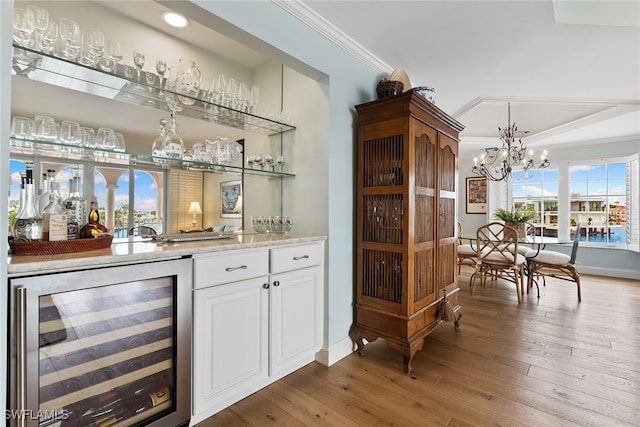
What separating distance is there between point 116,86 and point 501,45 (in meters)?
2.84

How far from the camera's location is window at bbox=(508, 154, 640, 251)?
5133 mm

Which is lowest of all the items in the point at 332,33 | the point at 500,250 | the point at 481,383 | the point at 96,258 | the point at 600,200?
the point at 481,383

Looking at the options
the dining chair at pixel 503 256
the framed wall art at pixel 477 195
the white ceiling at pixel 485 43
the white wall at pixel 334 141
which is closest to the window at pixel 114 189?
the white ceiling at pixel 485 43

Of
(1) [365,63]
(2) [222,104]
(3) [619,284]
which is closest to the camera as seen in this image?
(2) [222,104]

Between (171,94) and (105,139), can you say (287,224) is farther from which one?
(105,139)

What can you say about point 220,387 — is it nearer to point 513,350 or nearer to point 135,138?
point 135,138

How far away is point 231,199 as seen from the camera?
2.43 meters

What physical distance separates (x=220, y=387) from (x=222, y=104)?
178 centimetres

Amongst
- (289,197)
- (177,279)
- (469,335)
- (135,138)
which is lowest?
(469,335)

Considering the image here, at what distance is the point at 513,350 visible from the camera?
2412 mm

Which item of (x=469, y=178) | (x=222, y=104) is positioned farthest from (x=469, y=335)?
(x=469, y=178)

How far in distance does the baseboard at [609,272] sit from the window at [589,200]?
41 cm

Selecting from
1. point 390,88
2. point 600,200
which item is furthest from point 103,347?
point 600,200

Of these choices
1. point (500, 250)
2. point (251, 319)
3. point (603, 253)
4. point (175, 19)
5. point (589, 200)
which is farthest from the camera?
point (589, 200)
